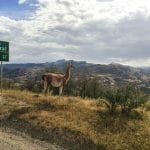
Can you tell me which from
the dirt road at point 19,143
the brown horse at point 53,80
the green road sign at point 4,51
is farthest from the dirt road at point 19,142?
the green road sign at point 4,51

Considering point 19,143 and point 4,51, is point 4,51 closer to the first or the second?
point 4,51

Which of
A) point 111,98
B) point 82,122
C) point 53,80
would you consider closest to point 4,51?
point 53,80

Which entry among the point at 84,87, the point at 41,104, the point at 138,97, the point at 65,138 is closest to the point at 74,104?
the point at 41,104

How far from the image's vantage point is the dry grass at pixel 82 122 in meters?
16.5

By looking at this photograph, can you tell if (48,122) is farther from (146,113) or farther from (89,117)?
(146,113)

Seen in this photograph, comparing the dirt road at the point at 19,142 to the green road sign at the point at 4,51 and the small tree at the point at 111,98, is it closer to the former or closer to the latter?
the small tree at the point at 111,98

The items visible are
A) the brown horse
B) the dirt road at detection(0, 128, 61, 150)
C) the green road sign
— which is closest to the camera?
the dirt road at detection(0, 128, 61, 150)

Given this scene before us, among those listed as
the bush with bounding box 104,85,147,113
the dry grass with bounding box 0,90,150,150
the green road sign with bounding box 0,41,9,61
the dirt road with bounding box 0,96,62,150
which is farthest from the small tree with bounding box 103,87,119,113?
the green road sign with bounding box 0,41,9,61

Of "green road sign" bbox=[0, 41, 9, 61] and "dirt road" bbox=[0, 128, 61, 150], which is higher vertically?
"green road sign" bbox=[0, 41, 9, 61]

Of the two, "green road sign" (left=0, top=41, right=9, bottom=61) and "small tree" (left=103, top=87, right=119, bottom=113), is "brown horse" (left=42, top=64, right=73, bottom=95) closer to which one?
"green road sign" (left=0, top=41, right=9, bottom=61)

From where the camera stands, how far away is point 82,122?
19.0 metres

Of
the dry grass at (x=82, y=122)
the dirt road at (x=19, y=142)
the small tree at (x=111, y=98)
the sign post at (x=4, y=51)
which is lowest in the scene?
the dirt road at (x=19, y=142)

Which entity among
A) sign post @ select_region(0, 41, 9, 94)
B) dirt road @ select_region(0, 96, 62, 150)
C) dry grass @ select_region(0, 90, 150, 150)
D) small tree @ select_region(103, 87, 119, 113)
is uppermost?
sign post @ select_region(0, 41, 9, 94)

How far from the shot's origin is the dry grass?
16500mm
